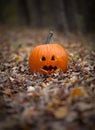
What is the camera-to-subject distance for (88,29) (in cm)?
1769

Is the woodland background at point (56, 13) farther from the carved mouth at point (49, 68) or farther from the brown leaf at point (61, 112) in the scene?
the brown leaf at point (61, 112)

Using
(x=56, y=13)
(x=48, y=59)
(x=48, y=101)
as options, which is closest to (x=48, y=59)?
(x=48, y=59)

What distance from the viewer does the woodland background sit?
55.8 ft

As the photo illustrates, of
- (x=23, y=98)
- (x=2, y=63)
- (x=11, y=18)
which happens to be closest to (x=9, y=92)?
(x=23, y=98)

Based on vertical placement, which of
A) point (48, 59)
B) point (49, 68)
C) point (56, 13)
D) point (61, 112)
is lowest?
point (61, 112)

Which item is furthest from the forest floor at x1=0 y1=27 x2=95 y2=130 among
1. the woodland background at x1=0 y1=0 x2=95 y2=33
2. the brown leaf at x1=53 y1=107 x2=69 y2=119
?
the woodland background at x1=0 y1=0 x2=95 y2=33

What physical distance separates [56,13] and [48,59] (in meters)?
11.1

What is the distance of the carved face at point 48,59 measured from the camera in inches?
263

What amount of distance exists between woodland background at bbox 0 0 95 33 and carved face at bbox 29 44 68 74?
30.3 feet

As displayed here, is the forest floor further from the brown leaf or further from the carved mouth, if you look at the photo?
the carved mouth

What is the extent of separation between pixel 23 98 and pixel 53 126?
113 centimetres

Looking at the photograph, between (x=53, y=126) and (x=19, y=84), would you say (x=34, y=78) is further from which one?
(x=53, y=126)

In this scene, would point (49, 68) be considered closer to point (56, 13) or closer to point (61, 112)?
point (61, 112)

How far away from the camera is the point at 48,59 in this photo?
263 inches
